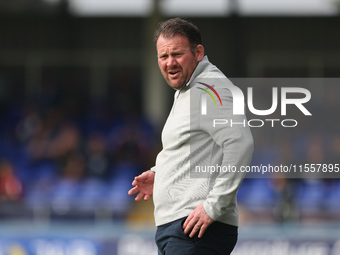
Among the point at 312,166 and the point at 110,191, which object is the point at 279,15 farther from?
the point at 110,191

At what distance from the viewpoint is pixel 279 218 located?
809 cm

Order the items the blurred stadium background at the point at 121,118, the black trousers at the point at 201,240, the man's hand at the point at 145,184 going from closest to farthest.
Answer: the black trousers at the point at 201,240 < the man's hand at the point at 145,184 < the blurred stadium background at the point at 121,118

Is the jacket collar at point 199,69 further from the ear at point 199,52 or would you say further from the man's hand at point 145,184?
the man's hand at point 145,184

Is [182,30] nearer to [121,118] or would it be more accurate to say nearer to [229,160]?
[229,160]

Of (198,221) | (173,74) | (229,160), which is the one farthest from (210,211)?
(173,74)

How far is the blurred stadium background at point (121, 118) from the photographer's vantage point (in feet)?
24.5

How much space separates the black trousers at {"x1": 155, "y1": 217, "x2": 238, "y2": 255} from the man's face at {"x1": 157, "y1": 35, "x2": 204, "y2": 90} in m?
0.52

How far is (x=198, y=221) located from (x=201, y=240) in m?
0.11

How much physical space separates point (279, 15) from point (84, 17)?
3245 millimetres

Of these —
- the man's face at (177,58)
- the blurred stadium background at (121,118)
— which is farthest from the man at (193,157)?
the blurred stadium background at (121,118)

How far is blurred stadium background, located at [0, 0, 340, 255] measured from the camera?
747 cm

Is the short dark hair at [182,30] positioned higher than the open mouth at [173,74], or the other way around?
the short dark hair at [182,30]

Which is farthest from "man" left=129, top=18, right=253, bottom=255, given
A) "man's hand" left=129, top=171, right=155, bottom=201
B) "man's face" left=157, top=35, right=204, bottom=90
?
"man's hand" left=129, top=171, right=155, bottom=201

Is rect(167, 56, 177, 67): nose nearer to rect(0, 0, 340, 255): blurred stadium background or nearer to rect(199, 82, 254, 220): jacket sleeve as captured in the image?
rect(199, 82, 254, 220): jacket sleeve
